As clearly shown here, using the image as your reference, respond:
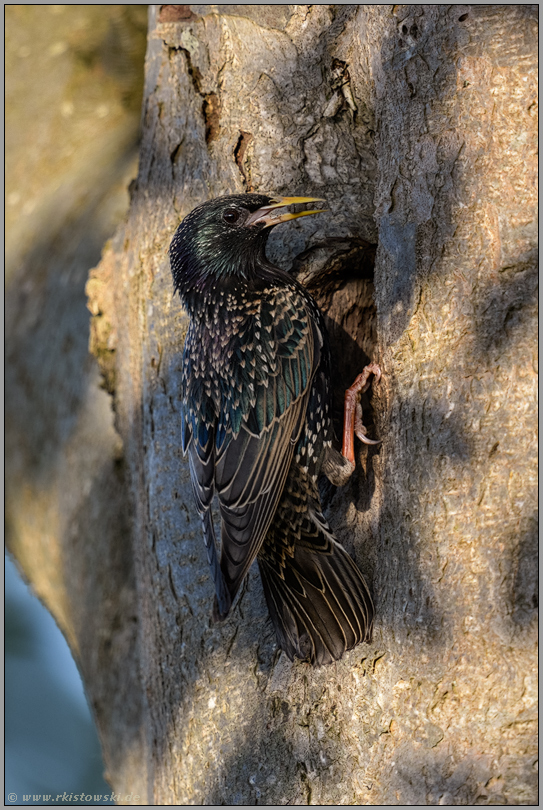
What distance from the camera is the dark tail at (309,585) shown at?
207 centimetres

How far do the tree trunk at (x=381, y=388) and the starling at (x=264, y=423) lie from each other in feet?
0.32

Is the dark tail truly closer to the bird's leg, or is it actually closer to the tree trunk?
the tree trunk

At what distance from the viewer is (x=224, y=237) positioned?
2555 millimetres

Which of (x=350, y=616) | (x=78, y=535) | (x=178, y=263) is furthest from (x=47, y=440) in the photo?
(x=350, y=616)

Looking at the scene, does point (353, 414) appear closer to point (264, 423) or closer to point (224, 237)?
point (264, 423)

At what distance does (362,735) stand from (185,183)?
6.69 ft

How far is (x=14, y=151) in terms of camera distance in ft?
15.4

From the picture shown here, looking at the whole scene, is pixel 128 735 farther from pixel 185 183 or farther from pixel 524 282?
pixel 524 282

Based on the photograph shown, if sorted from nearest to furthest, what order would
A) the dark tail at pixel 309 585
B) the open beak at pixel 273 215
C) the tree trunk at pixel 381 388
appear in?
the tree trunk at pixel 381 388 → the dark tail at pixel 309 585 → the open beak at pixel 273 215

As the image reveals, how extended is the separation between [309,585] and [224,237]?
1274mm

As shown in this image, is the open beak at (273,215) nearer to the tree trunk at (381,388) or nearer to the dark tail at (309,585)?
the tree trunk at (381,388)

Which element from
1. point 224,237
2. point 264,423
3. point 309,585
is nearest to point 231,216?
point 224,237

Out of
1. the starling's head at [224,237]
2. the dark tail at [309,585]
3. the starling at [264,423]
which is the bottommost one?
the dark tail at [309,585]

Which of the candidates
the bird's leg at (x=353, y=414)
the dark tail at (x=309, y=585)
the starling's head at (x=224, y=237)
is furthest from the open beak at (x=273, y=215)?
the dark tail at (x=309, y=585)
